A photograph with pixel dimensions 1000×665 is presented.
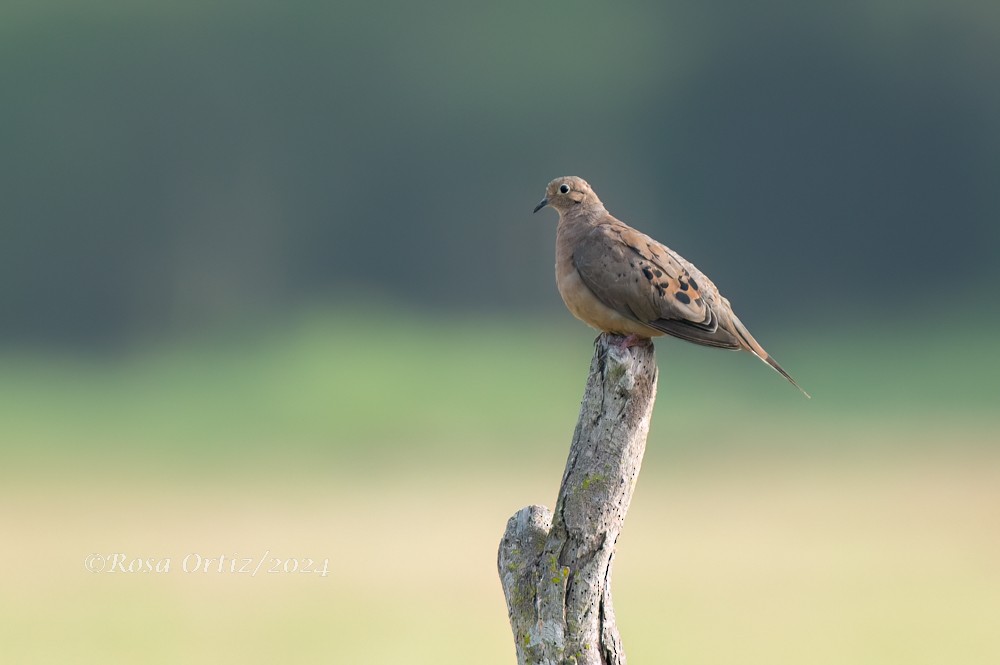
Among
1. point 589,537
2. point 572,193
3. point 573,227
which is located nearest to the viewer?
point 589,537

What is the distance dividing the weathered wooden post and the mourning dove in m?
0.24

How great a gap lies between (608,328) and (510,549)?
831 millimetres

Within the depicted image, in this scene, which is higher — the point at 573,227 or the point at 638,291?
the point at 573,227

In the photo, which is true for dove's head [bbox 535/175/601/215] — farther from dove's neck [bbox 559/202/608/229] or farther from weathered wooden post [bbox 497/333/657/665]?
weathered wooden post [bbox 497/333/657/665]

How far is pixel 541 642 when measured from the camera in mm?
3225

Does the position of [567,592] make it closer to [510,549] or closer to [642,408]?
[510,549]

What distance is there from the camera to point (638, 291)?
11.5ft

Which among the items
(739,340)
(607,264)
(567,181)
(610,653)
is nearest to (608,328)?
(607,264)

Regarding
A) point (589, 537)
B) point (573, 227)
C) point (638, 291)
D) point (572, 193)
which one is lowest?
point (589, 537)

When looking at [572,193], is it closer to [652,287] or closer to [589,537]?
[652,287]

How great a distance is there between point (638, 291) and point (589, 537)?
84 centimetres

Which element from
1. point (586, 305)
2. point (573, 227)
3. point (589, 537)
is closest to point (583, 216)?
point (573, 227)

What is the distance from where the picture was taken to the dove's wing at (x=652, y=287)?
3496 millimetres

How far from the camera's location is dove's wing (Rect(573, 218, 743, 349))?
3496mm
